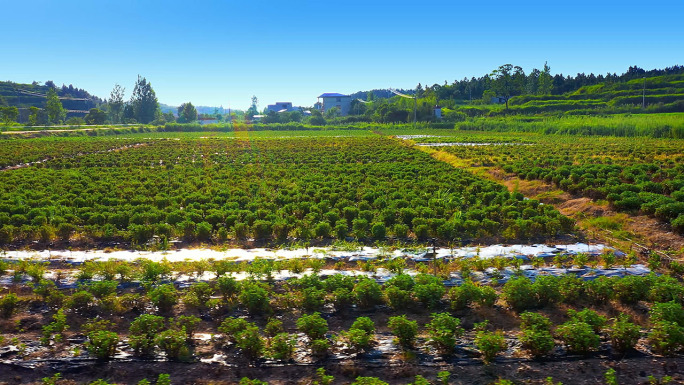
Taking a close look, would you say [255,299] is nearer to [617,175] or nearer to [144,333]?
[144,333]

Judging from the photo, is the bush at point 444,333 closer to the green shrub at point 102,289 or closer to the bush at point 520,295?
the bush at point 520,295

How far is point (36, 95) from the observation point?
15100 cm

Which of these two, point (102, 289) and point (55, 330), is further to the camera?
point (102, 289)

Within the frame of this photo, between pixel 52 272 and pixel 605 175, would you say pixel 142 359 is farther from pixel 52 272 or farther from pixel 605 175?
pixel 605 175

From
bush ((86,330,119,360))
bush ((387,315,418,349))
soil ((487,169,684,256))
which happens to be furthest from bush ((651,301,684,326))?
bush ((86,330,119,360))

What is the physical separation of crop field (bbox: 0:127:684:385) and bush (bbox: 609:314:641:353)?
0.09 feet

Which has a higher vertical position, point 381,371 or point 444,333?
point 444,333

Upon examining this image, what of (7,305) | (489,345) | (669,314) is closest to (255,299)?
(489,345)

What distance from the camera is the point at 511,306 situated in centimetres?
884

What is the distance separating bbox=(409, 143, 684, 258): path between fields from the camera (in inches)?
505

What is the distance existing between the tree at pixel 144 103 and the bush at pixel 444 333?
13523 cm

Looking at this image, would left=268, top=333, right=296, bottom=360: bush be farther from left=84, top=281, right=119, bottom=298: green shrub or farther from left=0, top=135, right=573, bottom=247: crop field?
left=0, top=135, right=573, bottom=247: crop field

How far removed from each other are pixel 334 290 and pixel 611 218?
35.0ft

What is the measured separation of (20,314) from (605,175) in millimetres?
21587
